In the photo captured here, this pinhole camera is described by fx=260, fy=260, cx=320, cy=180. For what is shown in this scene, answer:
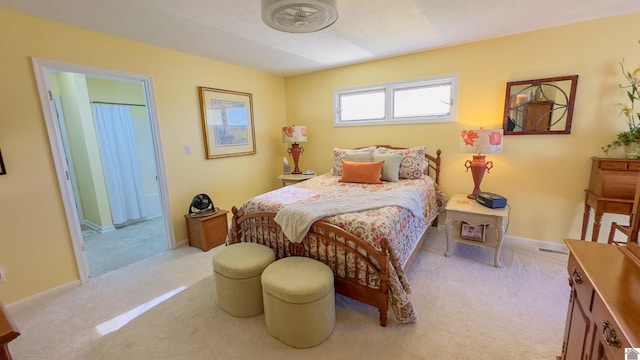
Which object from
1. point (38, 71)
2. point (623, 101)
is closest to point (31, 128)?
point (38, 71)

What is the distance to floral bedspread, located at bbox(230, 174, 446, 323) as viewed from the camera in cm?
182

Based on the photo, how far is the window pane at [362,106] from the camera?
3.85 m

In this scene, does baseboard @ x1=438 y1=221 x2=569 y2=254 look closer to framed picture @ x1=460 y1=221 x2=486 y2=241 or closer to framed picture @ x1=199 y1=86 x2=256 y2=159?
framed picture @ x1=460 y1=221 x2=486 y2=241

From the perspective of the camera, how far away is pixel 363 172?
10.5 ft

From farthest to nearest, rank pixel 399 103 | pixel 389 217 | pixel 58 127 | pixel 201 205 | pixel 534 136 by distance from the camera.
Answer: pixel 399 103, pixel 201 205, pixel 534 136, pixel 58 127, pixel 389 217

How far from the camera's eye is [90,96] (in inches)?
149

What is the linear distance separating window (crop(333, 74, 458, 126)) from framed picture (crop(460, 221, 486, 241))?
1343 millimetres

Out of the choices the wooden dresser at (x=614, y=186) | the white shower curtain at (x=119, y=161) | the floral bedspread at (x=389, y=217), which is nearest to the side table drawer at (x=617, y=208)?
the wooden dresser at (x=614, y=186)

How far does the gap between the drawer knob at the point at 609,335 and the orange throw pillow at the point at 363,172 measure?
235 cm

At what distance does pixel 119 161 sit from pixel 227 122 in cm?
195

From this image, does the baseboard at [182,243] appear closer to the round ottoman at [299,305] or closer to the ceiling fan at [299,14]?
the round ottoman at [299,305]

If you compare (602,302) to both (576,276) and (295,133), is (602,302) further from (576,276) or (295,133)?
(295,133)

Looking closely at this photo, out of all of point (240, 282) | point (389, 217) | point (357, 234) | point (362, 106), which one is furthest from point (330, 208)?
point (362, 106)

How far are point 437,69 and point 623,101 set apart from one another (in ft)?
5.77
